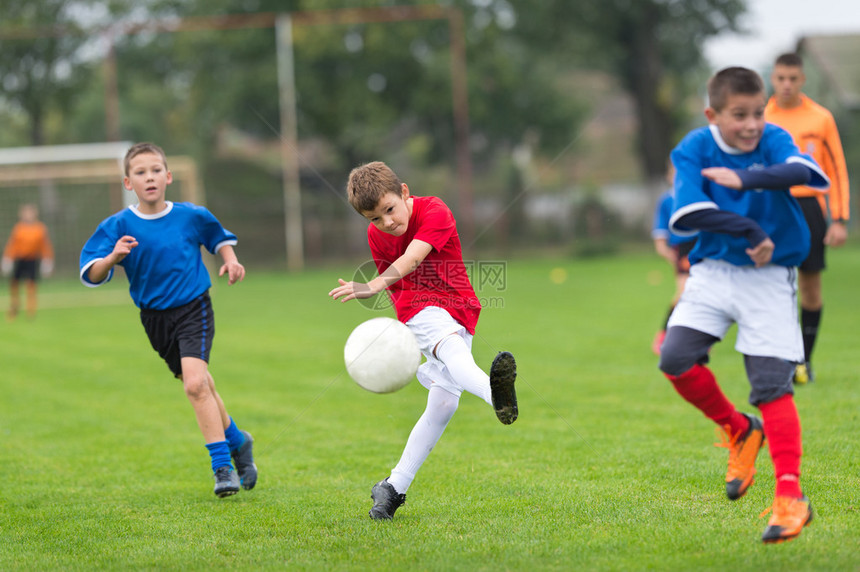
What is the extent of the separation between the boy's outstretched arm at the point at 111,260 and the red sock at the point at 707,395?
8.94 ft

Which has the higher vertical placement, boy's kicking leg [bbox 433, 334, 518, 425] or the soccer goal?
the soccer goal

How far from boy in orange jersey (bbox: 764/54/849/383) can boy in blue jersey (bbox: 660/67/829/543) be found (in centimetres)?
325

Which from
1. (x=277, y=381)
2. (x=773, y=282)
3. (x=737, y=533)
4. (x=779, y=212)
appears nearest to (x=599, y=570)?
(x=737, y=533)

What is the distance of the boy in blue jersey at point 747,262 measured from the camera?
3.72 meters

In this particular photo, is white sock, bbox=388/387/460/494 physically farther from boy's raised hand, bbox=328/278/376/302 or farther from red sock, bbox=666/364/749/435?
red sock, bbox=666/364/749/435

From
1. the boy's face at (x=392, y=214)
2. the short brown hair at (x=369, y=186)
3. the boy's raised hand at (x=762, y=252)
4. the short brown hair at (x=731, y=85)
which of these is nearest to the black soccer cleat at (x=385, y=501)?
the boy's face at (x=392, y=214)

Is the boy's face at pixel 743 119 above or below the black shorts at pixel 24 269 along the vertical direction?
above

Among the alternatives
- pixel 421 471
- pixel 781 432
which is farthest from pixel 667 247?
pixel 781 432

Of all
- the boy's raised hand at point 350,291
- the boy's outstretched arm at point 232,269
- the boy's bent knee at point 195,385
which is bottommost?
the boy's bent knee at point 195,385

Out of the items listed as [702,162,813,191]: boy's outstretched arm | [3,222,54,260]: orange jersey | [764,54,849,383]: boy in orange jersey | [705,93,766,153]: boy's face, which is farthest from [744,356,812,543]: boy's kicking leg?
[3,222,54,260]: orange jersey

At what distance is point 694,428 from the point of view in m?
6.23

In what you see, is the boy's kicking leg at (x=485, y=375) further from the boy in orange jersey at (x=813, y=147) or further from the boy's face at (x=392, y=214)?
the boy in orange jersey at (x=813, y=147)

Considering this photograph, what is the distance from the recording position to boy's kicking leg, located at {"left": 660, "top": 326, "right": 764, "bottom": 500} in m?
4.01

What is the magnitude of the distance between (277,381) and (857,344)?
588 cm
